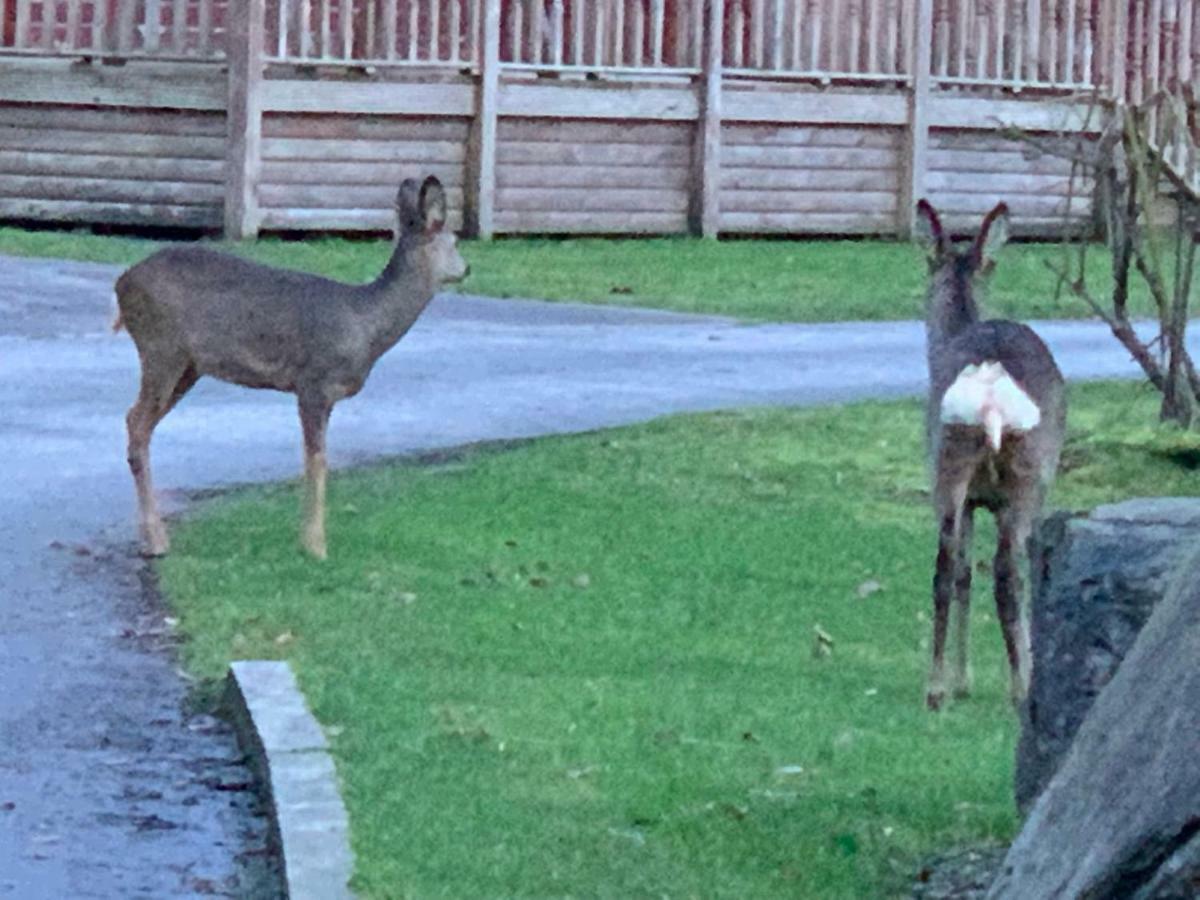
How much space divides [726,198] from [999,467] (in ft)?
54.8

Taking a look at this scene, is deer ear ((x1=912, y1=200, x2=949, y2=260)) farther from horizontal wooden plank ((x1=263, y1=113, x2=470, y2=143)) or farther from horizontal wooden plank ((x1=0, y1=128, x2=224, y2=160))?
horizontal wooden plank ((x1=0, y1=128, x2=224, y2=160))

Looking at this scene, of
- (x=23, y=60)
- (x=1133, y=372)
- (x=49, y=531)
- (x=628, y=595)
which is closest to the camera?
(x=628, y=595)

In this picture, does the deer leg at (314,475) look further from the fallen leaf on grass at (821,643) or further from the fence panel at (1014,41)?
the fence panel at (1014,41)

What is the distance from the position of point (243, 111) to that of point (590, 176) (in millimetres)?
3237

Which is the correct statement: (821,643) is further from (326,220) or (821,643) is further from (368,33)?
(368,33)

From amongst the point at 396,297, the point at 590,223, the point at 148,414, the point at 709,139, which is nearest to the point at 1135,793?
the point at 396,297

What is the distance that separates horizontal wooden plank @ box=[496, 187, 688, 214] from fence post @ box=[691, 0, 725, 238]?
21 centimetres

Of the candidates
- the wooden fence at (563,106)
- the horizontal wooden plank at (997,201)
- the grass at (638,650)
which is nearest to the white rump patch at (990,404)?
the grass at (638,650)

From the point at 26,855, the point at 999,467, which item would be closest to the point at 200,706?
the point at 26,855

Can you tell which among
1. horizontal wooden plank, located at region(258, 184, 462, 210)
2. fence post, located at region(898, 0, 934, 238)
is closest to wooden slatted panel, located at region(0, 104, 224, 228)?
horizontal wooden plank, located at region(258, 184, 462, 210)

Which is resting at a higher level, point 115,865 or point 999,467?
point 999,467

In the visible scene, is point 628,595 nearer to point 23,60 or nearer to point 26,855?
point 26,855

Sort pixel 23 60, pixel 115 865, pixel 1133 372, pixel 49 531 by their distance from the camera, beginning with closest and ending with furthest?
pixel 115 865 < pixel 49 531 < pixel 1133 372 < pixel 23 60

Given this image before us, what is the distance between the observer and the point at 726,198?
24.7 metres
